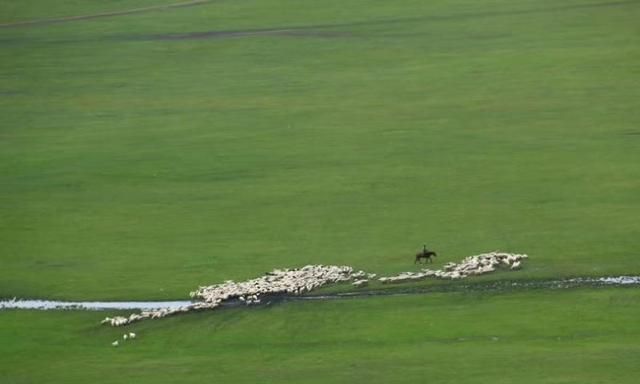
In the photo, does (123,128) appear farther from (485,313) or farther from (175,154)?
(485,313)

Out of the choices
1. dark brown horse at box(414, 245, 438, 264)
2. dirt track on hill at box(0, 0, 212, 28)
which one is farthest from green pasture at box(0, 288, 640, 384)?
dirt track on hill at box(0, 0, 212, 28)

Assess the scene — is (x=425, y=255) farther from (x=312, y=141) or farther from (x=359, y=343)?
(x=312, y=141)

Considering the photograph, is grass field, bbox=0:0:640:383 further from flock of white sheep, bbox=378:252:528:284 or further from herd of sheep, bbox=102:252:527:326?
herd of sheep, bbox=102:252:527:326

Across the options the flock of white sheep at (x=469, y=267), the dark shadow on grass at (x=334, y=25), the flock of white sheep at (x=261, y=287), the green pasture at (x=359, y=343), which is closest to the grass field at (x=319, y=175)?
the green pasture at (x=359, y=343)

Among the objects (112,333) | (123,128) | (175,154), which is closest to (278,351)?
(112,333)

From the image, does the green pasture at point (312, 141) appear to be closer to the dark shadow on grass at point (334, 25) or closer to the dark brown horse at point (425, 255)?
the dark shadow on grass at point (334, 25)

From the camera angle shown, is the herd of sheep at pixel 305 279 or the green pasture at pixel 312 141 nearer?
the herd of sheep at pixel 305 279
